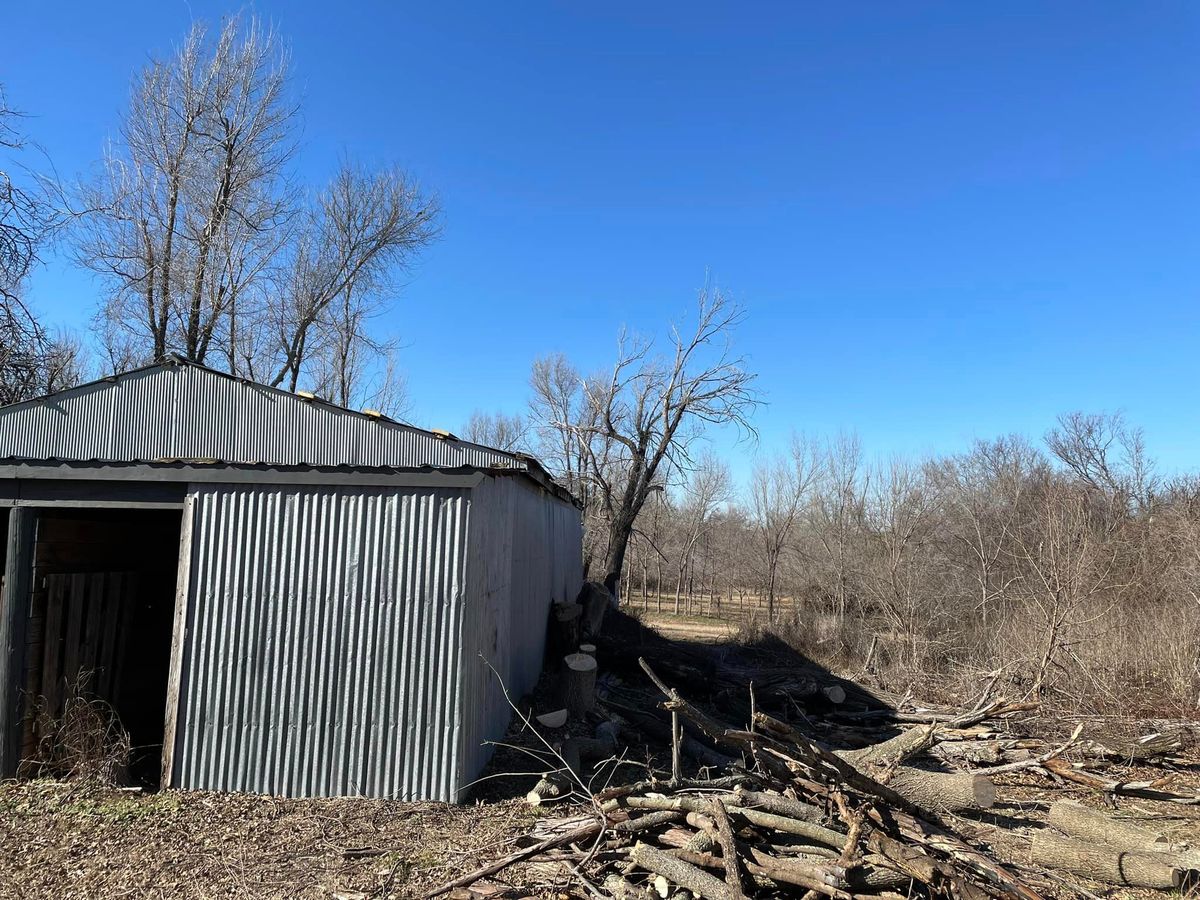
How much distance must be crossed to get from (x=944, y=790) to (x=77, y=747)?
25.2 ft

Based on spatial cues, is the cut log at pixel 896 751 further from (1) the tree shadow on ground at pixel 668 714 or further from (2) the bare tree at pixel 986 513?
(2) the bare tree at pixel 986 513

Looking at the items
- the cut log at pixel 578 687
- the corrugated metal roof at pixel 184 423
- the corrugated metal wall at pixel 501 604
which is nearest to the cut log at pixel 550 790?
the corrugated metal wall at pixel 501 604

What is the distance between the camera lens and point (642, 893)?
4.34 meters

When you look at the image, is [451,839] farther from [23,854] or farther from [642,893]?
[23,854]

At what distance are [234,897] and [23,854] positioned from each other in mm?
1853

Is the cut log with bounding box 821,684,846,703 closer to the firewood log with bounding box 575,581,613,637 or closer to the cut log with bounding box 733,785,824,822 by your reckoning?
the firewood log with bounding box 575,581,613,637

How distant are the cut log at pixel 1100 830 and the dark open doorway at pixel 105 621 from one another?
7721 mm

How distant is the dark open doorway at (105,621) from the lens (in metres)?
6.55

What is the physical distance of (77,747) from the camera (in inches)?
247

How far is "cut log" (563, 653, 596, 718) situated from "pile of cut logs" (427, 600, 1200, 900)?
0.54 meters

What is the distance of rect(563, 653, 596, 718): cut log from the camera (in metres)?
8.70

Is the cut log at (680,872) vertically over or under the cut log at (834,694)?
over

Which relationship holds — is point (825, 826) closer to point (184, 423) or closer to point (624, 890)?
point (624, 890)

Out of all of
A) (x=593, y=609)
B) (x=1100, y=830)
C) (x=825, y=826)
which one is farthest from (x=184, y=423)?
(x=1100, y=830)
